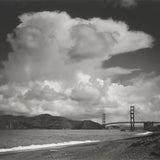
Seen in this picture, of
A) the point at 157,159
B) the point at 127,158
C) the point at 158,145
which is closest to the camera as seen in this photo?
the point at 157,159

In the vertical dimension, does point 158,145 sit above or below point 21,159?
above

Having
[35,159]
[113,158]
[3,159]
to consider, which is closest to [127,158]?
[113,158]

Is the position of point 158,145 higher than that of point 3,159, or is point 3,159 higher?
point 158,145

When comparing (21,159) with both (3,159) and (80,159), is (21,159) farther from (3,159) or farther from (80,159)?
(80,159)

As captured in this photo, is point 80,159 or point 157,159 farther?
point 80,159

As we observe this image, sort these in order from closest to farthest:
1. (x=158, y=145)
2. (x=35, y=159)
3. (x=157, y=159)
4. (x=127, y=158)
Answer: (x=157, y=159), (x=127, y=158), (x=158, y=145), (x=35, y=159)

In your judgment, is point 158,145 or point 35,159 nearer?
point 158,145

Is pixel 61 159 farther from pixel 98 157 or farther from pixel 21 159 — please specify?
pixel 21 159

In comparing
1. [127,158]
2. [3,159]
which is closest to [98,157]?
[127,158]

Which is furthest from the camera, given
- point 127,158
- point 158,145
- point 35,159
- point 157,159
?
point 35,159
